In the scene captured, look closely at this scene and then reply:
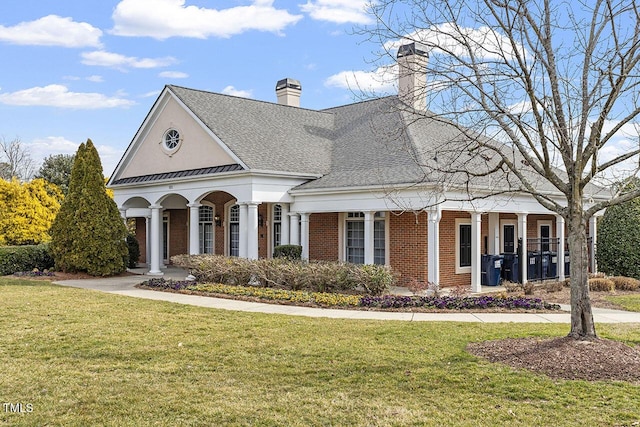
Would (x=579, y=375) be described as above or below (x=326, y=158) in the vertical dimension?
below

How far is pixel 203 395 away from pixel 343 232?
13.1m

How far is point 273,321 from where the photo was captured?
11.1m

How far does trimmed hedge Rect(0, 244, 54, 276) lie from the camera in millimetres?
21500

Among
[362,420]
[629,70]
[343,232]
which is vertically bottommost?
[362,420]

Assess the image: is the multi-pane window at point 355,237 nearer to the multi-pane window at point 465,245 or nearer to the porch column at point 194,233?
the multi-pane window at point 465,245

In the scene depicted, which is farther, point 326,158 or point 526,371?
point 326,158

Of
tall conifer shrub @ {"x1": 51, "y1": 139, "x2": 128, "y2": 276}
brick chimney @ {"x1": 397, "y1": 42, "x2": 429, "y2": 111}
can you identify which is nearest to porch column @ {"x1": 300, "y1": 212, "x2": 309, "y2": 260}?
tall conifer shrub @ {"x1": 51, "y1": 139, "x2": 128, "y2": 276}

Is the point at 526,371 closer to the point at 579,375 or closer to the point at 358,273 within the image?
the point at 579,375

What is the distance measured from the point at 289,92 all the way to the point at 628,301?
60.2 feet

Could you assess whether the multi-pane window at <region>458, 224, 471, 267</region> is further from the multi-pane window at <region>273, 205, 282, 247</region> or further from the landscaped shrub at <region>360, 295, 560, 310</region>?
the multi-pane window at <region>273, 205, 282, 247</region>

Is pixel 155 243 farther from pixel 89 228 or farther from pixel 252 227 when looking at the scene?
pixel 252 227

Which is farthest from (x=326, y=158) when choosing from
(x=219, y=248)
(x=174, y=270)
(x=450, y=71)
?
(x=450, y=71)

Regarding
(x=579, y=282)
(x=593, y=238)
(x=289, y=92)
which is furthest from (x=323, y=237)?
(x=579, y=282)

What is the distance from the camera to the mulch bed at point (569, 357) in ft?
23.7
